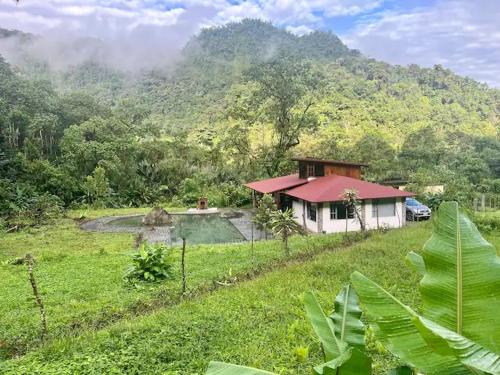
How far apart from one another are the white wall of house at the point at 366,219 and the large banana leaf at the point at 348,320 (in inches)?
567

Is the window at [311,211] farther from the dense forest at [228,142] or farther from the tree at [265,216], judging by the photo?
the dense forest at [228,142]

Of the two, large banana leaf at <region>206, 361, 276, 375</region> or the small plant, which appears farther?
the small plant

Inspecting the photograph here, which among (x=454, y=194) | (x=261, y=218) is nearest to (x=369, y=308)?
(x=261, y=218)

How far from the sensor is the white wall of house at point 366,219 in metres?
16.2

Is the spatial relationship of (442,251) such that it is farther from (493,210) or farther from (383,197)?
(493,210)

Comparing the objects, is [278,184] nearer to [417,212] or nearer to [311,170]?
[311,170]

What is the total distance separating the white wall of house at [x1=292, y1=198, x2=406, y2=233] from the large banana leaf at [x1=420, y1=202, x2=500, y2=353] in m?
14.9

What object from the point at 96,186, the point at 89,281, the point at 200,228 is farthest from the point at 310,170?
the point at 96,186

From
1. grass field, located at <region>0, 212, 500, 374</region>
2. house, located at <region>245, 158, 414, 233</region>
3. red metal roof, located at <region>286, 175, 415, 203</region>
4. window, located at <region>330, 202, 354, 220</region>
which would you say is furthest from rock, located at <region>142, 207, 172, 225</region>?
window, located at <region>330, 202, 354, 220</region>

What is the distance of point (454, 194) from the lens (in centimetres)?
1977

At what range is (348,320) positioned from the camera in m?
1.73

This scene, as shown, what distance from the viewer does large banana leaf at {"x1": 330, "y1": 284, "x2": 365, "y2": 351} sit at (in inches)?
65.1

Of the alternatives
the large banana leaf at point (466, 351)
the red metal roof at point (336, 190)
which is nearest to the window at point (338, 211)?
the red metal roof at point (336, 190)

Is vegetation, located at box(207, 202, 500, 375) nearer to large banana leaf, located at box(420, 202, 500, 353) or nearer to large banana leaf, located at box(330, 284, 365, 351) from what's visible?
large banana leaf, located at box(420, 202, 500, 353)
